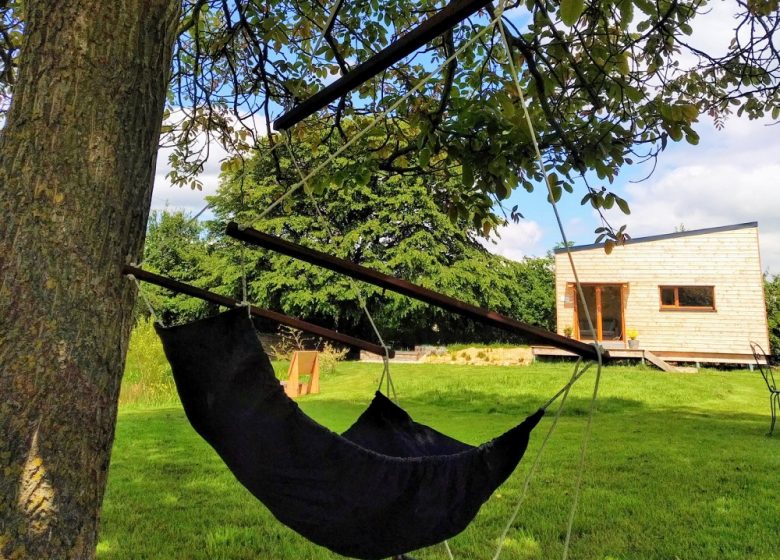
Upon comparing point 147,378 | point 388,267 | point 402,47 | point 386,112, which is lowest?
point 147,378

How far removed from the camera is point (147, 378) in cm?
676

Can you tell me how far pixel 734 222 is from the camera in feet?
39.2

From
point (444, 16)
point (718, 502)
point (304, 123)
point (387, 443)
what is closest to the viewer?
point (444, 16)

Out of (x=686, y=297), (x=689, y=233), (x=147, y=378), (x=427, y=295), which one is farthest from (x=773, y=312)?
(x=427, y=295)

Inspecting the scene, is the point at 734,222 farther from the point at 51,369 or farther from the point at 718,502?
the point at 51,369

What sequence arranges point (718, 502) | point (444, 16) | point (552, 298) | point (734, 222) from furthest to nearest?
point (552, 298) < point (734, 222) < point (718, 502) < point (444, 16)

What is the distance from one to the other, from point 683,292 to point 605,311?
6.70 feet

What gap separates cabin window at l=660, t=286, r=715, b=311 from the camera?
1224 centimetres

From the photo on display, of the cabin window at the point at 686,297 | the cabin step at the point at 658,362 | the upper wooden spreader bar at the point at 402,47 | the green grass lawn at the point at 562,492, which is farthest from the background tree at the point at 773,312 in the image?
the upper wooden spreader bar at the point at 402,47

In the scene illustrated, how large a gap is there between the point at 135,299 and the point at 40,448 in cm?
35

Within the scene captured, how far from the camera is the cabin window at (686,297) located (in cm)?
1224

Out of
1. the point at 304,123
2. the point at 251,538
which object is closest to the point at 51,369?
the point at 251,538

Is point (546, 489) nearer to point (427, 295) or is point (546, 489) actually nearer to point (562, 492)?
point (562, 492)

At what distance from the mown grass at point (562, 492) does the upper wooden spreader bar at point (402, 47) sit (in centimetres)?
181
